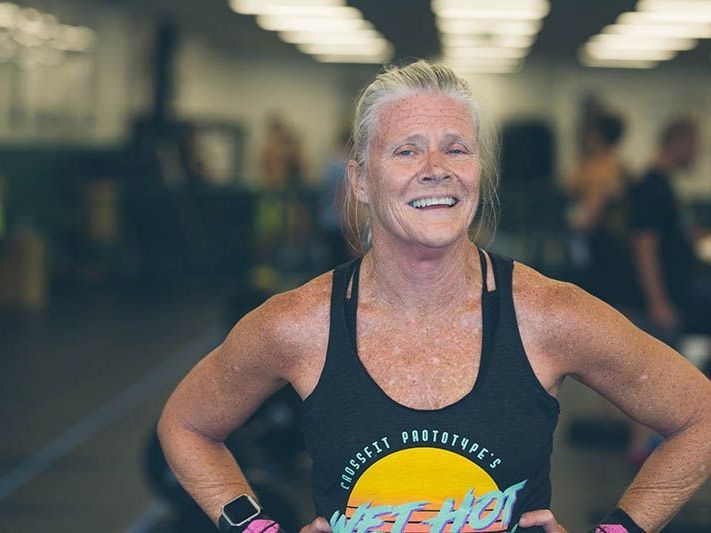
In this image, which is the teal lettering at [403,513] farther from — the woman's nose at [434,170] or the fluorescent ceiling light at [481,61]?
the fluorescent ceiling light at [481,61]

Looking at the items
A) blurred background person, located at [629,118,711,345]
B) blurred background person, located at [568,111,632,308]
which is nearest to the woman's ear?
blurred background person, located at [629,118,711,345]

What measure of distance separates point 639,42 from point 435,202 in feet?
48.8

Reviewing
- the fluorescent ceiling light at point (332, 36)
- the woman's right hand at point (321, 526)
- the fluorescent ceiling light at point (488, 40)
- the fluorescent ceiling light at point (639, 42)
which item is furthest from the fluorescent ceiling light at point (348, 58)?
the woman's right hand at point (321, 526)

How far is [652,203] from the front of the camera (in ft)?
17.4

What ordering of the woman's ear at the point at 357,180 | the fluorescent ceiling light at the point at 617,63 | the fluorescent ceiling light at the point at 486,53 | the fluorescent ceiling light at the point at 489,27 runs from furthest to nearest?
1. the fluorescent ceiling light at the point at 617,63
2. the fluorescent ceiling light at the point at 486,53
3. the fluorescent ceiling light at the point at 489,27
4. the woman's ear at the point at 357,180

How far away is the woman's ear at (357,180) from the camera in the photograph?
2.01 meters

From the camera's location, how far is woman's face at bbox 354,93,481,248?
186 cm

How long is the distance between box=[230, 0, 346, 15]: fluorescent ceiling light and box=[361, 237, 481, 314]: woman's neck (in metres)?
10.2

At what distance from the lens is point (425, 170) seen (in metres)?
1.86

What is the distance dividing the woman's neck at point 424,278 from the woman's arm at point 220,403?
178 mm

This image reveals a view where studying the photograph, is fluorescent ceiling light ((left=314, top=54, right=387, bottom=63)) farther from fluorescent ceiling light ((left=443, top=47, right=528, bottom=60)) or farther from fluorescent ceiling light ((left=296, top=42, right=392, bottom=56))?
fluorescent ceiling light ((left=443, top=47, right=528, bottom=60))

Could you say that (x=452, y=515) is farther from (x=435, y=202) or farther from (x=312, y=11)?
(x=312, y=11)

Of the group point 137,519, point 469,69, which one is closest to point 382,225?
point 137,519

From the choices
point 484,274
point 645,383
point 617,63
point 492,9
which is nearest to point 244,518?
point 484,274
